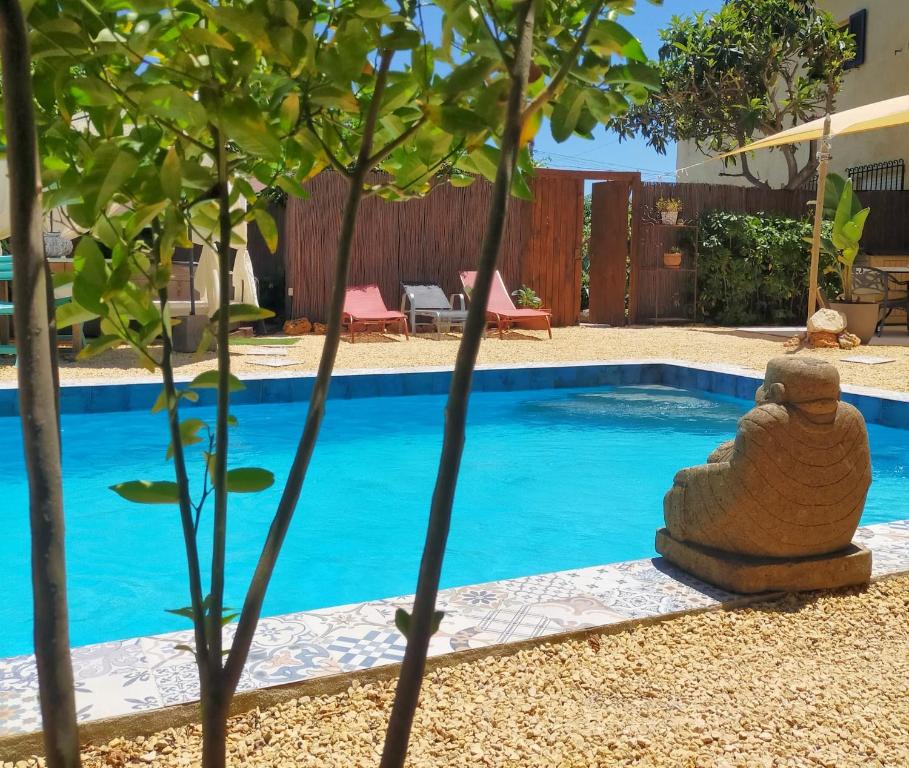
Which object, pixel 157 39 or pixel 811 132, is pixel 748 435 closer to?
pixel 157 39

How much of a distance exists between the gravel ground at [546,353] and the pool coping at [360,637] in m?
5.14

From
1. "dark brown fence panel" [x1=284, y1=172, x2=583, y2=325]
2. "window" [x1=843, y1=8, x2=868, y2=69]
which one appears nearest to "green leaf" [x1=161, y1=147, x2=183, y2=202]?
"dark brown fence panel" [x1=284, y1=172, x2=583, y2=325]

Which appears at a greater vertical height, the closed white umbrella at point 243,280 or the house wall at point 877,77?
the house wall at point 877,77

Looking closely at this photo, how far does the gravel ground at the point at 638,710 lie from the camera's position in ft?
6.64

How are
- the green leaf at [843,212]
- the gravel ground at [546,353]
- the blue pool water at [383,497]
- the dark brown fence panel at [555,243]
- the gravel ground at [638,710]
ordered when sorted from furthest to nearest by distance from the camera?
the dark brown fence panel at [555,243]
the green leaf at [843,212]
the gravel ground at [546,353]
the blue pool water at [383,497]
the gravel ground at [638,710]

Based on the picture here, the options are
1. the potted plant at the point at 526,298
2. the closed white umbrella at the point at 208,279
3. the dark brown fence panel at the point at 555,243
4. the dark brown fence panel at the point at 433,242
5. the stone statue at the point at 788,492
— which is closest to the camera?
the stone statue at the point at 788,492

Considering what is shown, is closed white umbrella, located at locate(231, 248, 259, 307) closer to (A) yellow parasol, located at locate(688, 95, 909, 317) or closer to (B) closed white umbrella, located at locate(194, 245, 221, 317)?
(B) closed white umbrella, located at locate(194, 245, 221, 317)

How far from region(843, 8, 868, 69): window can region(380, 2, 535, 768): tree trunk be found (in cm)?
1832

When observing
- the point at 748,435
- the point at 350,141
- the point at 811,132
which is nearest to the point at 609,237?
the point at 811,132

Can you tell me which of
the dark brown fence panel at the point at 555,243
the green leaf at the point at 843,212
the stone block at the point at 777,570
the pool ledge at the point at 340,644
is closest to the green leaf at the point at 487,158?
the pool ledge at the point at 340,644

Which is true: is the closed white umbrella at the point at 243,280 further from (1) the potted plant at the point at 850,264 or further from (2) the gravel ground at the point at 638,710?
(2) the gravel ground at the point at 638,710

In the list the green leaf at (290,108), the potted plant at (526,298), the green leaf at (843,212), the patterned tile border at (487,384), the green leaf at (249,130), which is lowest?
the patterned tile border at (487,384)

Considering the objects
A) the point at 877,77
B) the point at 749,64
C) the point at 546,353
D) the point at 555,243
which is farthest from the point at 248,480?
the point at 877,77

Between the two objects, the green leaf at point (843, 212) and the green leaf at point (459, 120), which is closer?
the green leaf at point (459, 120)
